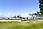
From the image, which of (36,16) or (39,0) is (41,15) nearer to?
(36,16)

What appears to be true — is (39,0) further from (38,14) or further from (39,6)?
(38,14)

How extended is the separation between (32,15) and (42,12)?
10.7 ft

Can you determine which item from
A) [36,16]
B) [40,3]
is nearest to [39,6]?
[40,3]

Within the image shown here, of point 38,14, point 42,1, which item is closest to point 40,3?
point 42,1

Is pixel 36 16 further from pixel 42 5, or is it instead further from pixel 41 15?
pixel 42 5

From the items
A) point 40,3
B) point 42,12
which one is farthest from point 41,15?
point 40,3

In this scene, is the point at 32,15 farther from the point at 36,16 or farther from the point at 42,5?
the point at 42,5

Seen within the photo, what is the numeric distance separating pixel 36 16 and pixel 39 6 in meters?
3.42

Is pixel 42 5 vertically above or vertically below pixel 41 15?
above

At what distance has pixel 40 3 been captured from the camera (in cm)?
3962

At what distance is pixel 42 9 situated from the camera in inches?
1549

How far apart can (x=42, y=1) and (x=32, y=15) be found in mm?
5444

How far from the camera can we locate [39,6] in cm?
3991

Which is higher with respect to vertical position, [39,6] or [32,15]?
[39,6]
